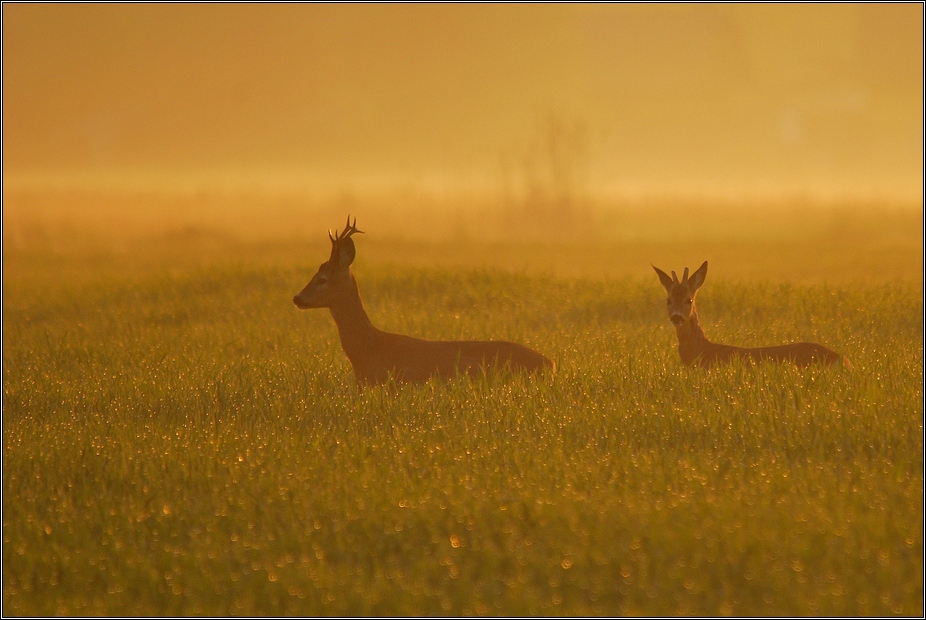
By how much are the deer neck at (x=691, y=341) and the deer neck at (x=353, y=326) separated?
3.00 meters

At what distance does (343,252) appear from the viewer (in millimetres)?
9695

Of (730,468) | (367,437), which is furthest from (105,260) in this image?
(730,468)

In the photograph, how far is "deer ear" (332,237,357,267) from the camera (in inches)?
379

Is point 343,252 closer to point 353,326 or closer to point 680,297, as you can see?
point 353,326

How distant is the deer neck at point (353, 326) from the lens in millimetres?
9805

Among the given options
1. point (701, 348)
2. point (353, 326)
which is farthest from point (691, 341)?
point (353, 326)

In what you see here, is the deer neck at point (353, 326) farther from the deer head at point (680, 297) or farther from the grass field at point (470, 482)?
the deer head at point (680, 297)

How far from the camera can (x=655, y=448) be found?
287 inches

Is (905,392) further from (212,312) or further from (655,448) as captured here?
(212,312)

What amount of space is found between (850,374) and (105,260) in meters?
24.8

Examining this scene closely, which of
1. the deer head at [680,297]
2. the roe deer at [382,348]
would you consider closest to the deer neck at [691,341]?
the deer head at [680,297]

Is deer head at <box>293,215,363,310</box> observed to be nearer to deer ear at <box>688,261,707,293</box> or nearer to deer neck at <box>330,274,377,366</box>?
deer neck at <box>330,274,377,366</box>

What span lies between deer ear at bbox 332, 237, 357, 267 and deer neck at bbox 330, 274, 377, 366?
19cm

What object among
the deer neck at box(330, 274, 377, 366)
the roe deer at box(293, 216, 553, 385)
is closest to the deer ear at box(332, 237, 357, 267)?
the roe deer at box(293, 216, 553, 385)
